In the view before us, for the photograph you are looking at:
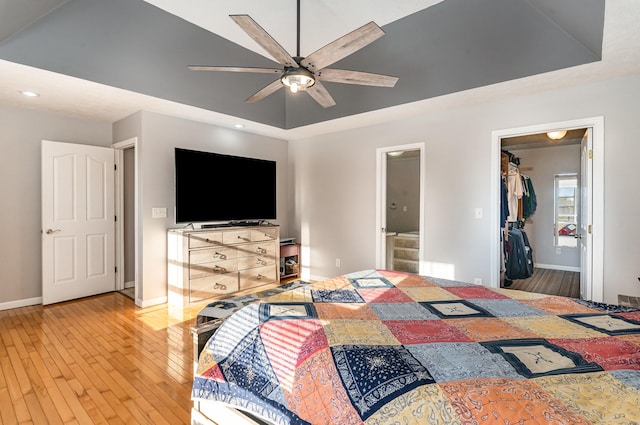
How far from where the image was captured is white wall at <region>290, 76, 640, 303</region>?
9.07 feet

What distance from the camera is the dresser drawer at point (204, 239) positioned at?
3.70 meters

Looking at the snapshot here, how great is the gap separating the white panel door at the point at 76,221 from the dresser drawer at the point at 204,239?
1464mm

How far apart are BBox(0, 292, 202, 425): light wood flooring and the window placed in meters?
6.30

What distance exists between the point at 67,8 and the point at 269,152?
2911 millimetres

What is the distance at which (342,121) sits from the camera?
13.9ft

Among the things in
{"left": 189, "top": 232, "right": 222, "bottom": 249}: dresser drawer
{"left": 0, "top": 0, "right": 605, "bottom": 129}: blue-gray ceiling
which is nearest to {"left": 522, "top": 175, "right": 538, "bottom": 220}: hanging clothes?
{"left": 0, "top": 0, "right": 605, "bottom": 129}: blue-gray ceiling

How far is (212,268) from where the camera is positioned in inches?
153

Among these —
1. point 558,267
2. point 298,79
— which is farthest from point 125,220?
point 558,267

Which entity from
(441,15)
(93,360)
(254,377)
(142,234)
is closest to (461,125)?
(441,15)

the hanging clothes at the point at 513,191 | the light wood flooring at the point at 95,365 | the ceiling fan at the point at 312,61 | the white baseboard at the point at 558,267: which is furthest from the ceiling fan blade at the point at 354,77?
the white baseboard at the point at 558,267

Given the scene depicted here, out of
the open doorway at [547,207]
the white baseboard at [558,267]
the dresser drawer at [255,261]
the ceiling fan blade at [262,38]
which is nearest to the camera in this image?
the ceiling fan blade at [262,38]

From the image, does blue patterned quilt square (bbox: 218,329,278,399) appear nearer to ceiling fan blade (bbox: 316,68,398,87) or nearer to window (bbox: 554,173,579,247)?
ceiling fan blade (bbox: 316,68,398,87)

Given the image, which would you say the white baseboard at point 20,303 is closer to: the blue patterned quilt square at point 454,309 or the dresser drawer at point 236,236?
the dresser drawer at point 236,236

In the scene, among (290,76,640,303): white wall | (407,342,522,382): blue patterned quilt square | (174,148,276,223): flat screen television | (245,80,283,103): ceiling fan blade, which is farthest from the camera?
(174,148,276,223): flat screen television
